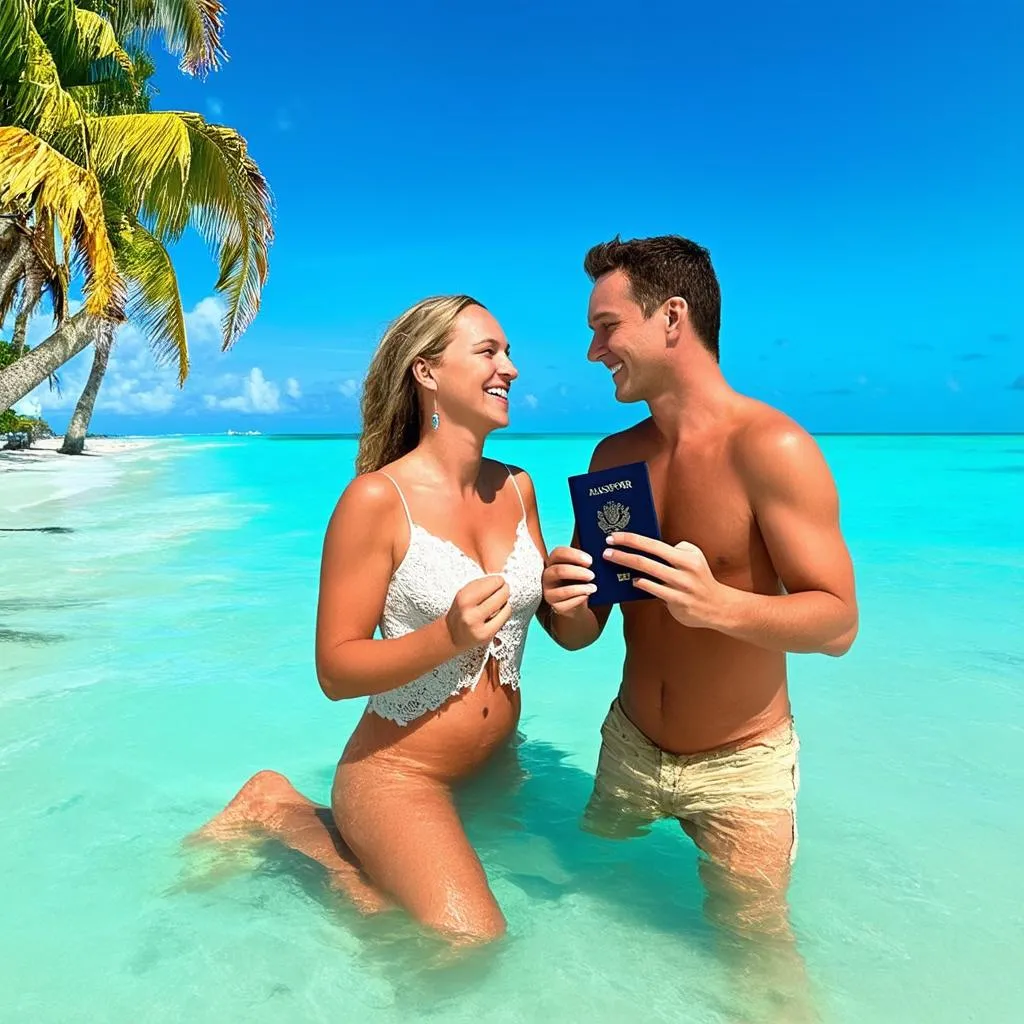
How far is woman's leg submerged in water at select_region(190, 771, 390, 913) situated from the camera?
2.99 meters

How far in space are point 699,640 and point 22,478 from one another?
965 inches

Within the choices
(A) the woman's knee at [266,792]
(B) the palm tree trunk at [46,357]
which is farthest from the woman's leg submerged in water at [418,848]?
(B) the palm tree trunk at [46,357]

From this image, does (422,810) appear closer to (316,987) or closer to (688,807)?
(316,987)

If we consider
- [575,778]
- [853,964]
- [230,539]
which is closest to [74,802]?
[575,778]

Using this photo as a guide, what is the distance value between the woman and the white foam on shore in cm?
1497

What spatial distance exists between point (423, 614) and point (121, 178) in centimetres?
975

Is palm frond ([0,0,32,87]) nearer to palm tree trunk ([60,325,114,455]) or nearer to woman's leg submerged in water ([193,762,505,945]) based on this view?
woman's leg submerged in water ([193,762,505,945])

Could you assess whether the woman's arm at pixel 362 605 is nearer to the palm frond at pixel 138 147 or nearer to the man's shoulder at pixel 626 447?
the man's shoulder at pixel 626 447

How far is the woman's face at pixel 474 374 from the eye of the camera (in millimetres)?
2957

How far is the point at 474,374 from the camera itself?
116 inches

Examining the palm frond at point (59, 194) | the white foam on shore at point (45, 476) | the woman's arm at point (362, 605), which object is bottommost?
the white foam on shore at point (45, 476)

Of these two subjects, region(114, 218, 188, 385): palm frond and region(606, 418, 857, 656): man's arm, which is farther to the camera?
region(114, 218, 188, 385): palm frond

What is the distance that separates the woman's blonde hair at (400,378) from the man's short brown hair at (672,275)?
1.94 ft

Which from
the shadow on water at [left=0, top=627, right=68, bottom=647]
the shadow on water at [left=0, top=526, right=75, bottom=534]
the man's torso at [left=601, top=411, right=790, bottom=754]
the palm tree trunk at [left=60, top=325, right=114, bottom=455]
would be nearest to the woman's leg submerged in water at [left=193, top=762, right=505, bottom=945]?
the man's torso at [left=601, top=411, right=790, bottom=754]
